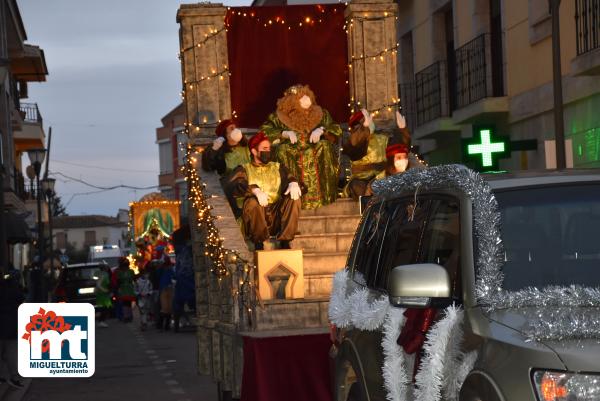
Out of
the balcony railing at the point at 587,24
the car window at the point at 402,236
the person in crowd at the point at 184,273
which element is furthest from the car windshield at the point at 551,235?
the person in crowd at the point at 184,273

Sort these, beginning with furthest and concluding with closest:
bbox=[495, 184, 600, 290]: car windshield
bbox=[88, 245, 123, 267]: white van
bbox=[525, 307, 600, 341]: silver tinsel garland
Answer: bbox=[88, 245, 123, 267]: white van
bbox=[495, 184, 600, 290]: car windshield
bbox=[525, 307, 600, 341]: silver tinsel garland

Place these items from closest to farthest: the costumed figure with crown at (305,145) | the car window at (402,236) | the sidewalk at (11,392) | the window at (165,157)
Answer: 1. the car window at (402,236)
2. the sidewalk at (11,392)
3. the costumed figure with crown at (305,145)
4. the window at (165,157)

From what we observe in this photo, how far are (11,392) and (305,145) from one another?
4.96 m

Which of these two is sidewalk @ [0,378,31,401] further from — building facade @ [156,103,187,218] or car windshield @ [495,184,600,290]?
building facade @ [156,103,187,218]

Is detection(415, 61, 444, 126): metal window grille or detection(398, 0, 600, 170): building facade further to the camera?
detection(415, 61, 444, 126): metal window grille

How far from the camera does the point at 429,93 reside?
90.6 ft

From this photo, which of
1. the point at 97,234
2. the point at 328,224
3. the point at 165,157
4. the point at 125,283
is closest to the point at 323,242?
the point at 328,224

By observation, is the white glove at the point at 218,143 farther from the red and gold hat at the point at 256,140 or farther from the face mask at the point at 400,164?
the face mask at the point at 400,164

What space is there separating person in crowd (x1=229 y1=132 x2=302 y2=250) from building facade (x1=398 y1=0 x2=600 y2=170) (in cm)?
229

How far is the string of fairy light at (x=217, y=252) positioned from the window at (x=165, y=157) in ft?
284

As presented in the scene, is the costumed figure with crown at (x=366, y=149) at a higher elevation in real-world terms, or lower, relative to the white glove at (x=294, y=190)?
higher

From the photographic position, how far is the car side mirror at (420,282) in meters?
5.74

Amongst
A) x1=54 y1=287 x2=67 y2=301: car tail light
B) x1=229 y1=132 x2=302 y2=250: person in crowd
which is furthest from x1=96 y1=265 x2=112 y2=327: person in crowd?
x1=229 y1=132 x2=302 y2=250: person in crowd

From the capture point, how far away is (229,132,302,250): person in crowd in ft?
50.9
